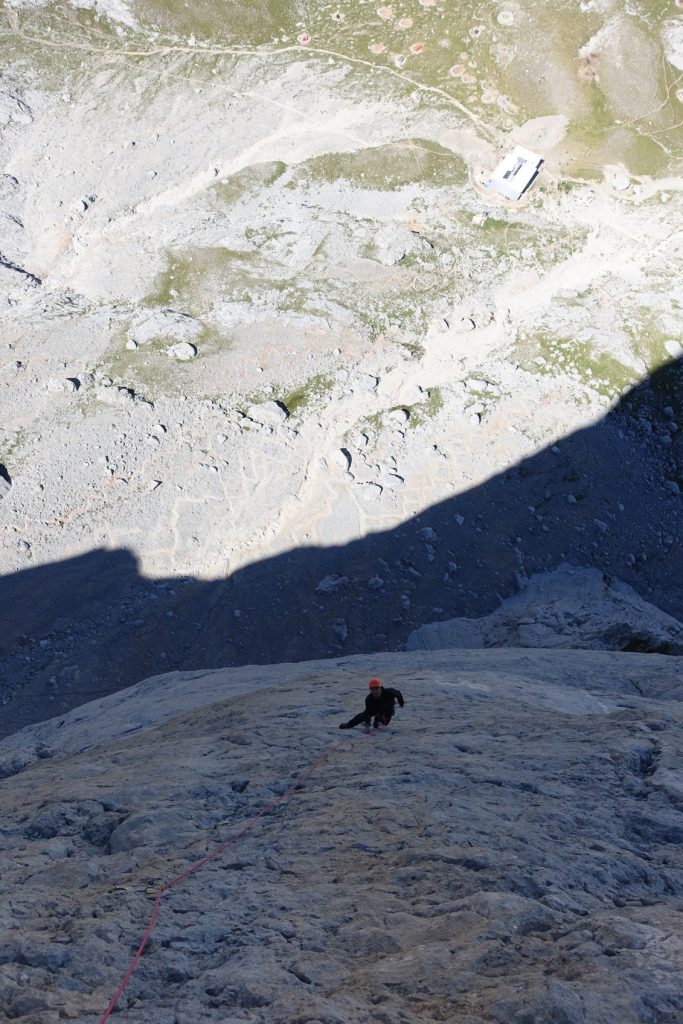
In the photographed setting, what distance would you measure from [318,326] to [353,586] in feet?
34.6

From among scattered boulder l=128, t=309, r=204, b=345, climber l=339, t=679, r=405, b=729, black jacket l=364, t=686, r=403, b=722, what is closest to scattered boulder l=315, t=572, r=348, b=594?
climber l=339, t=679, r=405, b=729

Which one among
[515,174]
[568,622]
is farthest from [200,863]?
[515,174]

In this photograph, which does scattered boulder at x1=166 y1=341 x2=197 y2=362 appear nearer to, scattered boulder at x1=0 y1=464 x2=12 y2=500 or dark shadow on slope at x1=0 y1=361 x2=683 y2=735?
scattered boulder at x1=0 y1=464 x2=12 y2=500

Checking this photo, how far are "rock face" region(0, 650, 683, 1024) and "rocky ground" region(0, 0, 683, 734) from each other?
27.7 feet

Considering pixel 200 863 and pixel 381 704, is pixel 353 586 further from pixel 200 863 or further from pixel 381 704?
pixel 200 863

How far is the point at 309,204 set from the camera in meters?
32.1

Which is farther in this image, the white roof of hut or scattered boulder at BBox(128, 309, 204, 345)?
the white roof of hut

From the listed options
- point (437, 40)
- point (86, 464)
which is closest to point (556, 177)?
point (437, 40)

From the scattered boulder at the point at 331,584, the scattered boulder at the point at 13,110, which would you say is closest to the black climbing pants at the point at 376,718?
the scattered boulder at the point at 331,584

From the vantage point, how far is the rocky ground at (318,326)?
23875mm

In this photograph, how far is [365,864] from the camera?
9.88 metres

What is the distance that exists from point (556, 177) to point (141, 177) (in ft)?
58.3

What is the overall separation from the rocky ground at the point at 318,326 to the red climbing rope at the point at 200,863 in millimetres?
10074

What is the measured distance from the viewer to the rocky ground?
23.9 m
